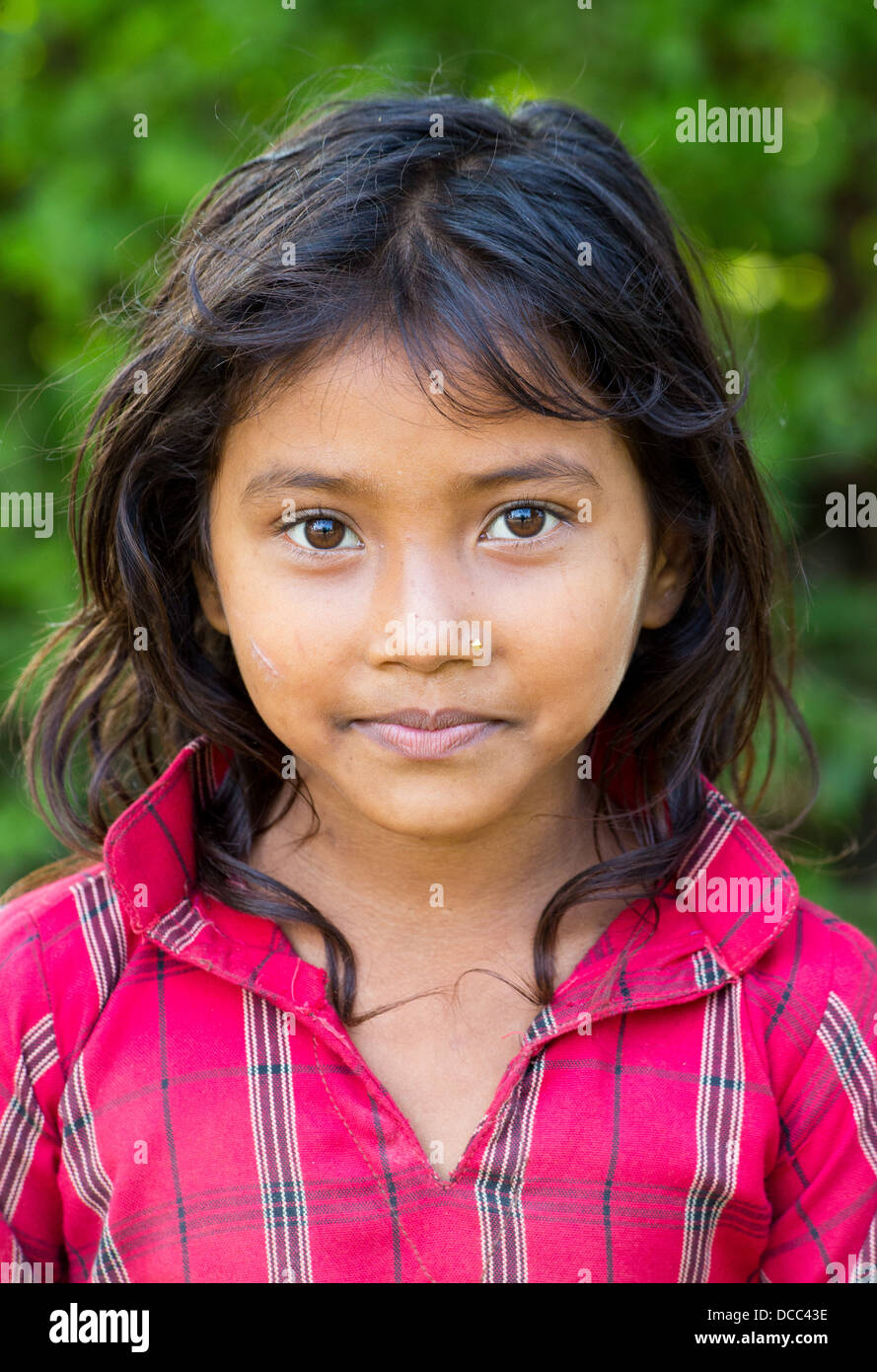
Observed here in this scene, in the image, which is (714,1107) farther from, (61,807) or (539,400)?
(61,807)

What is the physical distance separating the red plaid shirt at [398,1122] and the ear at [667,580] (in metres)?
0.38

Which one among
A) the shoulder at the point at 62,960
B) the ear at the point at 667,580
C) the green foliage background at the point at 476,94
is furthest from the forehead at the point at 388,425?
the green foliage background at the point at 476,94

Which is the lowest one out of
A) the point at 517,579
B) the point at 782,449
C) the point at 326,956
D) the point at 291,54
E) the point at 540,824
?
the point at 326,956

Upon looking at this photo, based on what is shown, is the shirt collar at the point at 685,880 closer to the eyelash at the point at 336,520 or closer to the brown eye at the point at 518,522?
the eyelash at the point at 336,520

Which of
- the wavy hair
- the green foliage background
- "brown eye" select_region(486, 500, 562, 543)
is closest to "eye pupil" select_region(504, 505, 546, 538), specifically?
"brown eye" select_region(486, 500, 562, 543)

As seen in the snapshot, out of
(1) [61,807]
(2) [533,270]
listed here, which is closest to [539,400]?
(2) [533,270]

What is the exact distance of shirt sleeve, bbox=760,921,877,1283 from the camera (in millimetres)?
1508

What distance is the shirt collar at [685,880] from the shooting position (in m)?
1.55

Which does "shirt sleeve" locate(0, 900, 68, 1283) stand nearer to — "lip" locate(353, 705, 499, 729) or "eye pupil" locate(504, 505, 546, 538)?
"lip" locate(353, 705, 499, 729)

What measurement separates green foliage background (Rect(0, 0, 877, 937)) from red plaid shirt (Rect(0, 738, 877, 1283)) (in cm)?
144

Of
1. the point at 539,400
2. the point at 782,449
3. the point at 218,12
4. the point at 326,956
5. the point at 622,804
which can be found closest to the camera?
the point at 539,400

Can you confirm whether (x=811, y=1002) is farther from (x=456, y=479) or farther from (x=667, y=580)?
(x=456, y=479)
